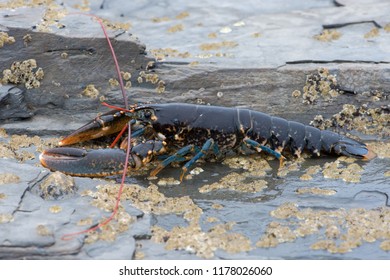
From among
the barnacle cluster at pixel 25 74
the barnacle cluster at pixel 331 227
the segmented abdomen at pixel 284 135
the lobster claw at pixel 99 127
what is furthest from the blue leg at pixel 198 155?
the barnacle cluster at pixel 25 74

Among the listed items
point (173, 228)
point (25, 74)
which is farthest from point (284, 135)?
point (25, 74)

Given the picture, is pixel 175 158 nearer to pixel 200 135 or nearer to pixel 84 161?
pixel 200 135

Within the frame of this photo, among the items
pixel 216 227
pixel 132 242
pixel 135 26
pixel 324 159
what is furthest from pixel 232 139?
pixel 135 26

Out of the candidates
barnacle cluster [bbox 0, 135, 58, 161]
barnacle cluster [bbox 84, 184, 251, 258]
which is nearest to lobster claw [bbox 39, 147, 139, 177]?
barnacle cluster [bbox 84, 184, 251, 258]

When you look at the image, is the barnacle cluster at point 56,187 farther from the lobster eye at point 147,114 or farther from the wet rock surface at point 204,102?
the lobster eye at point 147,114

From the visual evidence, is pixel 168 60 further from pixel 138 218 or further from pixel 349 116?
pixel 138 218

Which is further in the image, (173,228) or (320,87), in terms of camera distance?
(320,87)
